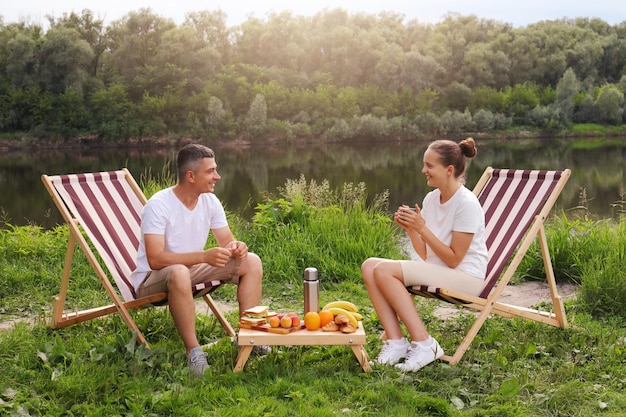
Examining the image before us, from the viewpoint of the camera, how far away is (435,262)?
10.9 feet

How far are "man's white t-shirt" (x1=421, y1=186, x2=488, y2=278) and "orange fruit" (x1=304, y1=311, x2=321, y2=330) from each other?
0.68 m

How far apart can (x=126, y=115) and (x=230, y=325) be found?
129 feet

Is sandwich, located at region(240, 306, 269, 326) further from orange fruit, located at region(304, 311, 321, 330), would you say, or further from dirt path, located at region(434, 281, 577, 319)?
dirt path, located at region(434, 281, 577, 319)

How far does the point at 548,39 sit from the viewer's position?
55.0m

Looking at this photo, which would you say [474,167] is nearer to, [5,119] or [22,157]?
[22,157]

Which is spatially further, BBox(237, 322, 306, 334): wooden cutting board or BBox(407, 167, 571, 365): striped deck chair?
BBox(407, 167, 571, 365): striped deck chair

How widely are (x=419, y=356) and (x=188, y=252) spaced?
46.0 inches

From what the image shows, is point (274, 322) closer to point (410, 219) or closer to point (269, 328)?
point (269, 328)

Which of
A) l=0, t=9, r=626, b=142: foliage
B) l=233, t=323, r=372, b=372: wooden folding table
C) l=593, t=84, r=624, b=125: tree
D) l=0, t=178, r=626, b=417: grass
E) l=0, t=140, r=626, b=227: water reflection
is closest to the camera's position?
l=0, t=178, r=626, b=417: grass

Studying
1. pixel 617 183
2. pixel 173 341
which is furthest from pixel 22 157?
pixel 173 341

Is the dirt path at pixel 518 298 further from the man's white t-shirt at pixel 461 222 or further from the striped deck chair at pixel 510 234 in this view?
the man's white t-shirt at pixel 461 222

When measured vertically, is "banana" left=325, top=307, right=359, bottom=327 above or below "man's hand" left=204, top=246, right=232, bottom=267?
below

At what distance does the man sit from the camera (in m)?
3.16

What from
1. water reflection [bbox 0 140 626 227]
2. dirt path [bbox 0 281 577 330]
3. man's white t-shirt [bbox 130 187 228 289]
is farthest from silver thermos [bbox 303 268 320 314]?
water reflection [bbox 0 140 626 227]
